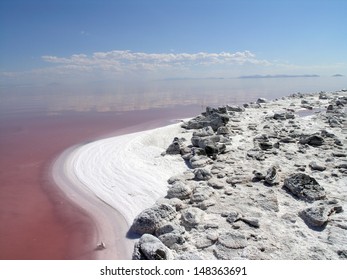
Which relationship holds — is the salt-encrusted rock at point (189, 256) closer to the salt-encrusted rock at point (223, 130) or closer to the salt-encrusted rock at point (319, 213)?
the salt-encrusted rock at point (319, 213)

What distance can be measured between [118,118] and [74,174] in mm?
12976

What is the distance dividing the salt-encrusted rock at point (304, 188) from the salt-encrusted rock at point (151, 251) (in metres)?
4.13

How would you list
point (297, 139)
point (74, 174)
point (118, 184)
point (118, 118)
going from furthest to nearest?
point (118, 118)
point (297, 139)
point (74, 174)
point (118, 184)

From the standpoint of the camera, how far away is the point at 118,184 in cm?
936

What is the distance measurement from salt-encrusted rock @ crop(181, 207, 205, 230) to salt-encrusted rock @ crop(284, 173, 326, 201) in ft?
8.95

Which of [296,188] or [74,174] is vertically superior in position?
[296,188]

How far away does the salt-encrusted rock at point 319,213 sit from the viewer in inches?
240

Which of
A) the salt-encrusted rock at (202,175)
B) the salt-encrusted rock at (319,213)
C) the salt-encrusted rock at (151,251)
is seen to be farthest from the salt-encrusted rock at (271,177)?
the salt-encrusted rock at (151,251)

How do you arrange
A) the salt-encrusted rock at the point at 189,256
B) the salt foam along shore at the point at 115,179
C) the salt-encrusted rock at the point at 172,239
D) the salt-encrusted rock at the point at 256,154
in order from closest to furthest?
the salt-encrusted rock at the point at 189,256 → the salt-encrusted rock at the point at 172,239 → the salt foam along shore at the point at 115,179 → the salt-encrusted rock at the point at 256,154

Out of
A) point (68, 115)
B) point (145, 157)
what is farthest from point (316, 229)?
point (68, 115)

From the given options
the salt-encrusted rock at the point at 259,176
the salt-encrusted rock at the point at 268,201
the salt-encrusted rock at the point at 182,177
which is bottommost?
the salt-encrusted rock at the point at 182,177

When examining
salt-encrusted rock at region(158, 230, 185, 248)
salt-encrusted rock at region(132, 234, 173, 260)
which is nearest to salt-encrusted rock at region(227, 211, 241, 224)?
salt-encrusted rock at region(158, 230, 185, 248)

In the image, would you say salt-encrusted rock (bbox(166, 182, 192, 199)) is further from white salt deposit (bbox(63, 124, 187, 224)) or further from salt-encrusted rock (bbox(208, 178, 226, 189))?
salt-encrusted rock (bbox(208, 178, 226, 189))
